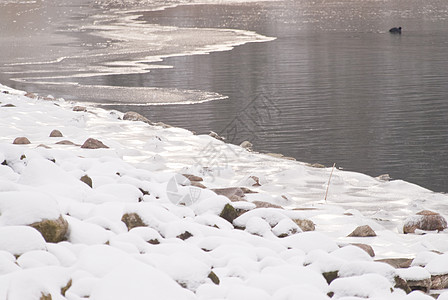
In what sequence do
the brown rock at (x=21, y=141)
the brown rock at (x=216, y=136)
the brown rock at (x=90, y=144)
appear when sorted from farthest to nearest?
the brown rock at (x=216, y=136) < the brown rock at (x=21, y=141) < the brown rock at (x=90, y=144)

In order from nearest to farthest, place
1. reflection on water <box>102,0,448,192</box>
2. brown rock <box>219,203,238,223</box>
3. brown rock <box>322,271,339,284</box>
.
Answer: brown rock <box>322,271,339,284</box> < brown rock <box>219,203,238,223</box> < reflection on water <box>102,0,448,192</box>

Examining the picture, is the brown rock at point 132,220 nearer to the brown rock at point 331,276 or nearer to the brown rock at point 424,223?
the brown rock at point 331,276

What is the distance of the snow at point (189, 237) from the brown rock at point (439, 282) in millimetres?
98

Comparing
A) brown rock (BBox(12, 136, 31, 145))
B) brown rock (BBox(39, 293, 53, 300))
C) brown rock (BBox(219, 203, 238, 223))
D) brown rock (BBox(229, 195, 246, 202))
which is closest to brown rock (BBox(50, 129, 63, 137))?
brown rock (BBox(12, 136, 31, 145))

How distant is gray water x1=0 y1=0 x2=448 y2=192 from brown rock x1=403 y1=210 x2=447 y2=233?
3.48 meters

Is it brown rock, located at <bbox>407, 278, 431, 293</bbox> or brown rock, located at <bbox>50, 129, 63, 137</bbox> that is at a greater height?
brown rock, located at <bbox>50, 129, 63, 137</bbox>

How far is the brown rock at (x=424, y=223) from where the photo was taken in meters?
7.54

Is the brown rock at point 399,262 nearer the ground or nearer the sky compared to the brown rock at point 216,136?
nearer the sky

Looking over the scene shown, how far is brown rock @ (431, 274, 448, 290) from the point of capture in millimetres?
5535

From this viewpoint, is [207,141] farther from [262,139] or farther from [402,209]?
[402,209]

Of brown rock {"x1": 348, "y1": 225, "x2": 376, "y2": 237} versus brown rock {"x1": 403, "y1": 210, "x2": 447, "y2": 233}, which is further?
brown rock {"x1": 403, "y1": 210, "x2": 447, "y2": 233}

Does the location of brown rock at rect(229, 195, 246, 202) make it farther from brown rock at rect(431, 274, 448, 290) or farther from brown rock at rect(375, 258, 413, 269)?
brown rock at rect(431, 274, 448, 290)

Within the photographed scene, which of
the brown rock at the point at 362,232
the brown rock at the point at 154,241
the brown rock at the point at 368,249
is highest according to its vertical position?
the brown rock at the point at 154,241

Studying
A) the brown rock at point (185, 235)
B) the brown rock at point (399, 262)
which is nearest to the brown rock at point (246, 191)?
the brown rock at point (399, 262)
